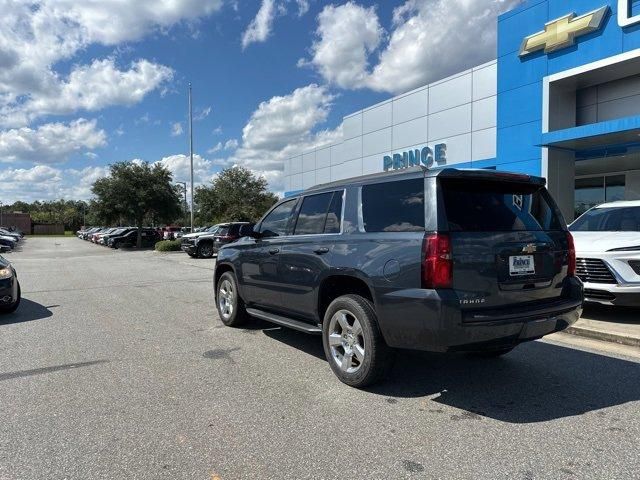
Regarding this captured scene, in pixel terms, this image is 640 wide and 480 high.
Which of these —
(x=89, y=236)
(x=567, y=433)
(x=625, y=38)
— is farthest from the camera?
(x=89, y=236)

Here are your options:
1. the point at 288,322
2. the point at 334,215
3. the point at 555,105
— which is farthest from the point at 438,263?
the point at 555,105

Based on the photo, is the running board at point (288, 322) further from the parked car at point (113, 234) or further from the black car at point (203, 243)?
the parked car at point (113, 234)

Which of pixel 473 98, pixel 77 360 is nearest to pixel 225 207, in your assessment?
pixel 473 98

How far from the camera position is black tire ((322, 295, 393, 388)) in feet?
14.0

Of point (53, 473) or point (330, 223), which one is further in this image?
point (330, 223)

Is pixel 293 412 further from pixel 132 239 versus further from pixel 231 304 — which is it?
pixel 132 239

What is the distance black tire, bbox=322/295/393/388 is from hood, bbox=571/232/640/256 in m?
4.44

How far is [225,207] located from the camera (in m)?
45.6

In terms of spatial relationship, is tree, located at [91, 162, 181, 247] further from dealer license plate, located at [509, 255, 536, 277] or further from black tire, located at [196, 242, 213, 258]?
dealer license plate, located at [509, 255, 536, 277]

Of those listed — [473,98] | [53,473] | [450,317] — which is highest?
[473,98]

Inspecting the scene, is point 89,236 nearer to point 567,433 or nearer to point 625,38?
point 625,38

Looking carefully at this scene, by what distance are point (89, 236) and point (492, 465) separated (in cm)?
5852

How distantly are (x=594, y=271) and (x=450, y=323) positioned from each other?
4443 millimetres

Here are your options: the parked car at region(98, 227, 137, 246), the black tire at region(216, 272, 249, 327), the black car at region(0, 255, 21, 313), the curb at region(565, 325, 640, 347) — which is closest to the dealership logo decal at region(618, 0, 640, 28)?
the curb at region(565, 325, 640, 347)
